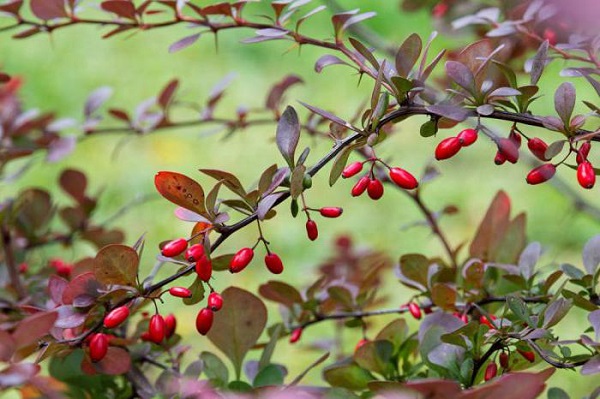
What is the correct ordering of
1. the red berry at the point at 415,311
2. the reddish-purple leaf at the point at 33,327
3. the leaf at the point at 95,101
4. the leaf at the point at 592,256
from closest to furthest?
the reddish-purple leaf at the point at 33,327 < the leaf at the point at 592,256 < the red berry at the point at 415,311 < the leaf at the point at 95,101

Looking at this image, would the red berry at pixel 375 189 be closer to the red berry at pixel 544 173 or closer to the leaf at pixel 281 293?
the red berry at pixel 544 173

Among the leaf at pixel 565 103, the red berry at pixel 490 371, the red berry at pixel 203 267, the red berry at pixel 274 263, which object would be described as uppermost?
the leaf at pixel 565 103

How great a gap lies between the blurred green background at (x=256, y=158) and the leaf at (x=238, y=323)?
1252mm

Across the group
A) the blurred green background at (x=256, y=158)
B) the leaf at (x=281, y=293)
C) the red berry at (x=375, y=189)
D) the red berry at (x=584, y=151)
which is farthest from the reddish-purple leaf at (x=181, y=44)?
the blurred green background at (x=256, y=158)

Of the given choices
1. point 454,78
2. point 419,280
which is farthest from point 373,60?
point 419,280

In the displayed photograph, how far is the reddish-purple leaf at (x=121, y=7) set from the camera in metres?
1.23

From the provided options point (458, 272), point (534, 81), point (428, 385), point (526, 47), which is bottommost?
point (458, 272)

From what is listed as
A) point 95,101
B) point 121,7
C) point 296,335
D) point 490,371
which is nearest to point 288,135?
point 490,371

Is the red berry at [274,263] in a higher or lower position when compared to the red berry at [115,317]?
higher

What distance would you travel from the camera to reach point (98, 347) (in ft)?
2.81

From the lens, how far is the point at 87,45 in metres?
4.34

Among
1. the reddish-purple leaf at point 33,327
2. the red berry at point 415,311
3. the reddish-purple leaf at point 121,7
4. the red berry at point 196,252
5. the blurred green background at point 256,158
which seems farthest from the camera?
the blurred green background at point 256,158

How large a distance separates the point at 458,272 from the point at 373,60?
519mm

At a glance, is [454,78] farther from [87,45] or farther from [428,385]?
[87,45]
